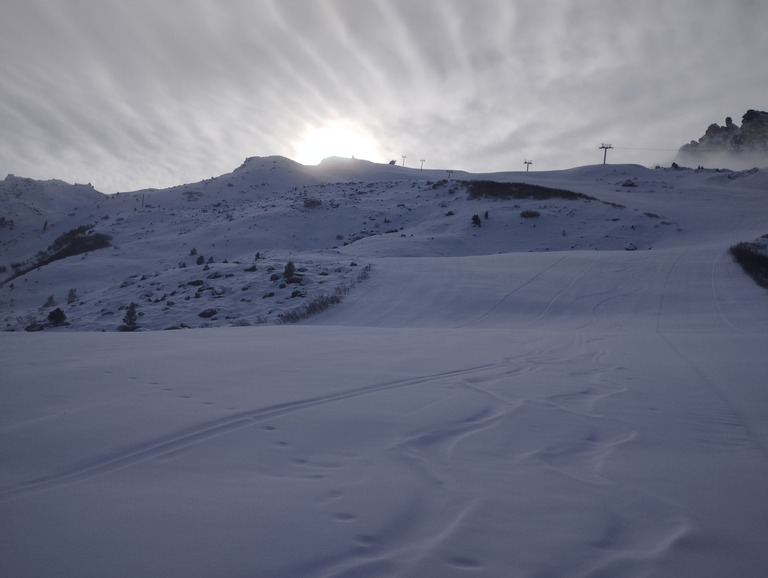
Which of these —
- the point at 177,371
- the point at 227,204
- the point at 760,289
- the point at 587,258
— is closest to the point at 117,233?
the point at 227,204

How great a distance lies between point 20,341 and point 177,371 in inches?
150

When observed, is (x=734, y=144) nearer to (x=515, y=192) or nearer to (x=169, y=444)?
(x=515, y=192)

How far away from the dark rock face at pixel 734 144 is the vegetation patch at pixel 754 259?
7520 centimetres

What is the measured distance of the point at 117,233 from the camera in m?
38.6

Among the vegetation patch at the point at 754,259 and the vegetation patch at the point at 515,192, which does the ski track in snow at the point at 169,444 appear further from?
the vegetation patch at the point at 515,192

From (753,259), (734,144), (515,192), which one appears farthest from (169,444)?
(734,144)

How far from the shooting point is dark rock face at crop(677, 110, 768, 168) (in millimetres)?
87750

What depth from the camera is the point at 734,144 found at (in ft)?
311

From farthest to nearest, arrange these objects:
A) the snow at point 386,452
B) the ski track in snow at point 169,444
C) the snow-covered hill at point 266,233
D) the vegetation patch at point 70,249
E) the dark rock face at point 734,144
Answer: the dark rock face at point 734,144, the vegetation patch at point 70,249, the snow-covered hill at point 266,233, the ski track in snow at point 169,444, the snow at point 386,452

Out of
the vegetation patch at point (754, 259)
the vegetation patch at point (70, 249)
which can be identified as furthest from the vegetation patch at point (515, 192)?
the vegetation patch at point (70, 249)

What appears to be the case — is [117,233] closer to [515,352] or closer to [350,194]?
[350,194]

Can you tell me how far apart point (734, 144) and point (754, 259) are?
9716 cm

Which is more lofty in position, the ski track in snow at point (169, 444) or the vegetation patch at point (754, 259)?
the vegetation patch at point (754, 259)

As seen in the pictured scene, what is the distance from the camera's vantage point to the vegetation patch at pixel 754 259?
17136mm
